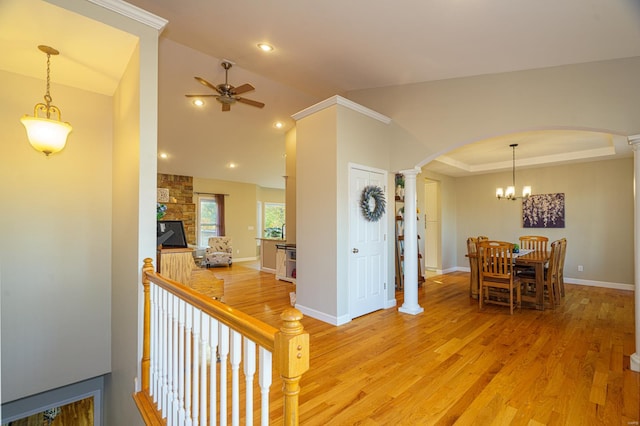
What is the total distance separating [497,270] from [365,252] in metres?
1.98

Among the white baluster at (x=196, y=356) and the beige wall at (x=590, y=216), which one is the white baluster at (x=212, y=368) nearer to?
the white baluster at (x=196, y=356)

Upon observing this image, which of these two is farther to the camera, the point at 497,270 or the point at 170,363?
the point at 497,270

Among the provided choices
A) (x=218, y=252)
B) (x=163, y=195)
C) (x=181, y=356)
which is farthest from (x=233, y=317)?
(x=163, y=195)

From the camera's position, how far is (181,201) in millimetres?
8734

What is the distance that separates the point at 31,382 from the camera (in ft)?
9.52

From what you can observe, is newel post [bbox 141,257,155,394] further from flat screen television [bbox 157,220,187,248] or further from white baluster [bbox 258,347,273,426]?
white baluster [bbox 258,347,273,426]

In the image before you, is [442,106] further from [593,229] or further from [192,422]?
[593,229]

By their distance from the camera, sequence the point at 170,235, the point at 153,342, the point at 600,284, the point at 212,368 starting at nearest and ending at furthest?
1. the point at 212,368
2. the point at 153,342
3. the point at 170,235
4. the point at 600,284

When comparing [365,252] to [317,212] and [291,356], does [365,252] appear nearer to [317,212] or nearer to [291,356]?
[317,212]

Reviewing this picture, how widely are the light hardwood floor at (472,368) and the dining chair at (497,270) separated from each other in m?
0.26

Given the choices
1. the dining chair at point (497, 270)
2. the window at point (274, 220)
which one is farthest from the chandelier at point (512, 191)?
the window at point (274, 220)

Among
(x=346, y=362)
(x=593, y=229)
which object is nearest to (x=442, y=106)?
(x=346, y=362)

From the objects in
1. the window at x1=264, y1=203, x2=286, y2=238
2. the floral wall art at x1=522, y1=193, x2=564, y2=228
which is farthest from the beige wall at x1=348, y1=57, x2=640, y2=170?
the window at x1=264, y1=203, x2=286, y2=238

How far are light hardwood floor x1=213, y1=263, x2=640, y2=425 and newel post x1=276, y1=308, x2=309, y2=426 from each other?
1.25 meters
